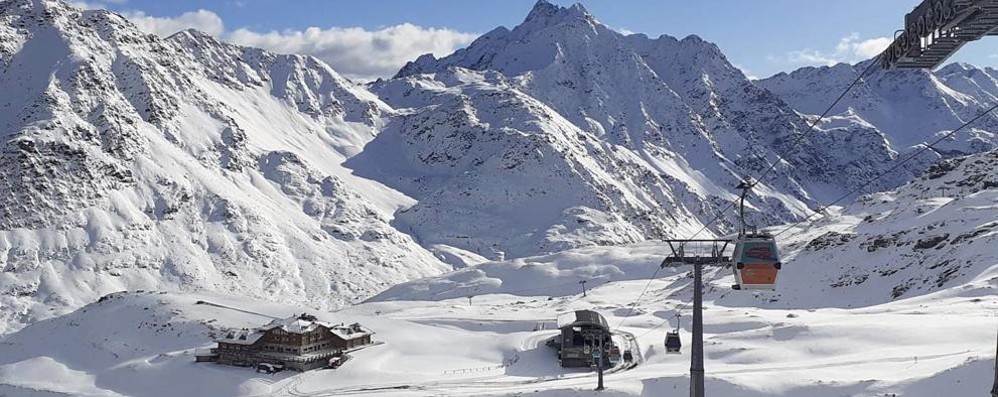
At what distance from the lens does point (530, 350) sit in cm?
7612

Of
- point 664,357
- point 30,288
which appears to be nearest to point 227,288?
point 30,288

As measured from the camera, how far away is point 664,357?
6562 centimetres

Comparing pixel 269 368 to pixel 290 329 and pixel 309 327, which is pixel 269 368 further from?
pixel 309 327

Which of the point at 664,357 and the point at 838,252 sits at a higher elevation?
the point at 838,252

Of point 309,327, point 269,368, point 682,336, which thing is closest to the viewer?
point 682,336

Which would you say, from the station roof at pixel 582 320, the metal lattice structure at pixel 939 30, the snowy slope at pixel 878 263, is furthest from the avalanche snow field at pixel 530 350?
the metal lattice structure at pixel 939 30

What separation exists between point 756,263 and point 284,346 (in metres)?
61.2

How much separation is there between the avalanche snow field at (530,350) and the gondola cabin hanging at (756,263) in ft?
61.7

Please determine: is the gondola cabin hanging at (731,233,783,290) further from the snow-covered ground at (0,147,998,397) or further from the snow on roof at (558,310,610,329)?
the snow on roof at (558,310,610,329)

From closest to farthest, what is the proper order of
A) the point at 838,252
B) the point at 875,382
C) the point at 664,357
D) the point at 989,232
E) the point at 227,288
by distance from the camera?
the point at 875,382 < the point at 664,357 < the point at 989,232 < the point at 838,252 < the point at 227,288

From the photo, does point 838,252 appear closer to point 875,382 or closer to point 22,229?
point 875,382

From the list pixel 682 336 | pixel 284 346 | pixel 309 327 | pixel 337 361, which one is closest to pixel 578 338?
pixel 682 336

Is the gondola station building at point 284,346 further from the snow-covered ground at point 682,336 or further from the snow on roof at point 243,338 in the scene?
the snow-covered ground at point 682,336

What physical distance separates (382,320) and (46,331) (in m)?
38.3
